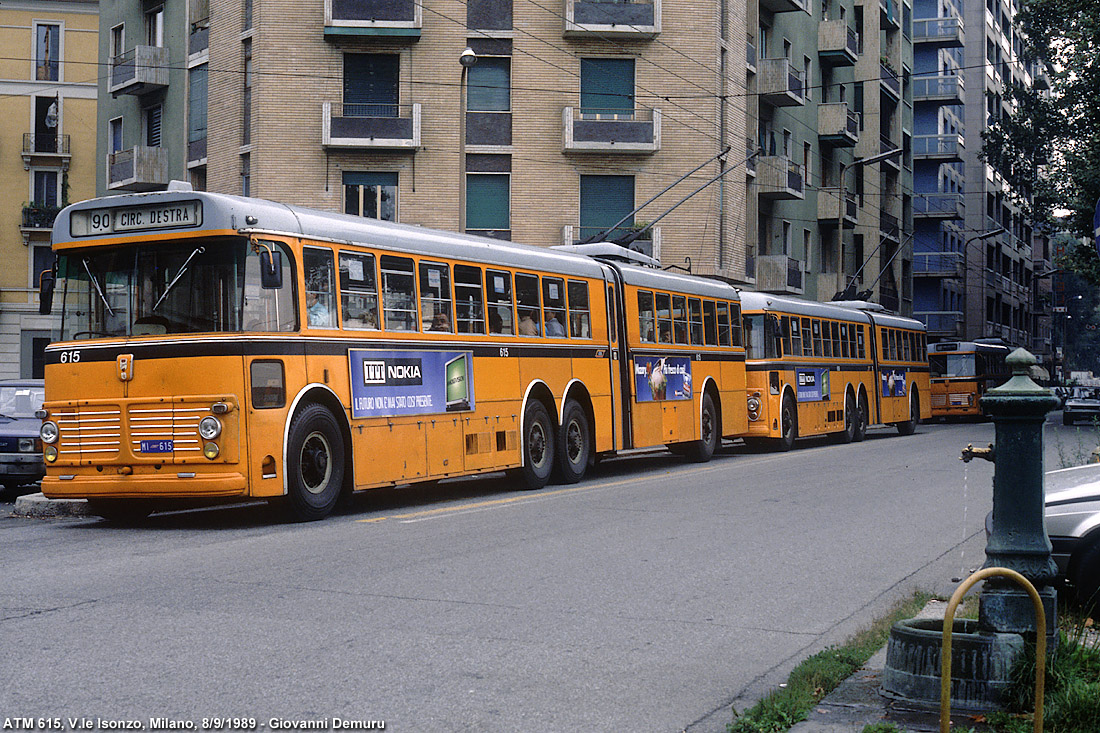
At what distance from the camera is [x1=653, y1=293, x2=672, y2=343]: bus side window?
809 inches

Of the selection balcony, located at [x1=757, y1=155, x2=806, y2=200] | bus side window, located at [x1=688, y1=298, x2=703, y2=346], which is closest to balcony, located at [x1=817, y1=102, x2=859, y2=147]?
balcony, located at [x1=757, y1=155, x2=806, y2=200]

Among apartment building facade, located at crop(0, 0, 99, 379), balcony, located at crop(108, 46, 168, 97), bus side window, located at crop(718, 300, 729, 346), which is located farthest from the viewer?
apartment building facade, located at crop(0, 0, 99, 379)

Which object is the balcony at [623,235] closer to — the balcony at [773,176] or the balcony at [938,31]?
the balcony at [773,176]

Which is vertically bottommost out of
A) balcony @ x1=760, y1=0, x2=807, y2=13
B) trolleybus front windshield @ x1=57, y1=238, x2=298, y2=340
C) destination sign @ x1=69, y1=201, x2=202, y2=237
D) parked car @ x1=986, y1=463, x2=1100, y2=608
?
parked car @ x1=986, y1=463, x2=1100, y2=608

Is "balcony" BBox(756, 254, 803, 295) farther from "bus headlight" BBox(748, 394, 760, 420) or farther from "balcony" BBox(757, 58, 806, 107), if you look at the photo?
"bus headlight" BBox(748, 394, 760, 420)

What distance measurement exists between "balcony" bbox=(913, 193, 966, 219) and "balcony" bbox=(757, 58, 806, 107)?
27.2 m

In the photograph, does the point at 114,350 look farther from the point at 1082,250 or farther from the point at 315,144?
the point at 1082,250

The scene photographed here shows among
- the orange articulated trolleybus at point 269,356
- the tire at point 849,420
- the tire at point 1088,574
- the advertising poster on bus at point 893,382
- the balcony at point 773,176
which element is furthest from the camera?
the balcony at point 773,176

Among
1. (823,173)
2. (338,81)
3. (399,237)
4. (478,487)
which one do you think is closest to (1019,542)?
(399,237)

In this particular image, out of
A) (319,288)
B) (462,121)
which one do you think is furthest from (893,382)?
(319,288)

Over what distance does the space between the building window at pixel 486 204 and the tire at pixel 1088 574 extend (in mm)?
28566

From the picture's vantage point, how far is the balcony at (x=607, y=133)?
35.3 m

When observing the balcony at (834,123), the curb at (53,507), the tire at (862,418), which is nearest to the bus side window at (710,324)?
the tire at (862,418)

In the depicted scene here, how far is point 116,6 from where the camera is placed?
4184cm
